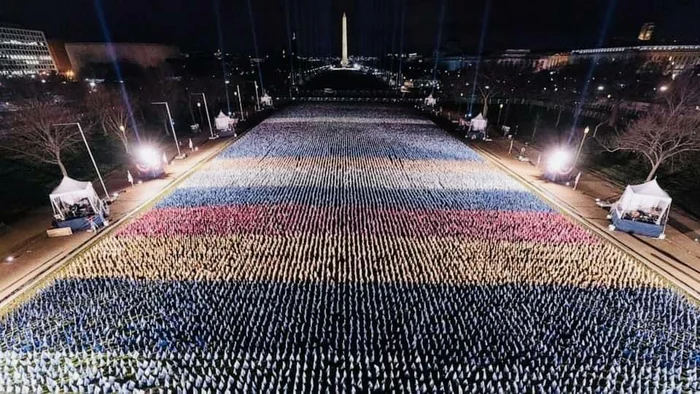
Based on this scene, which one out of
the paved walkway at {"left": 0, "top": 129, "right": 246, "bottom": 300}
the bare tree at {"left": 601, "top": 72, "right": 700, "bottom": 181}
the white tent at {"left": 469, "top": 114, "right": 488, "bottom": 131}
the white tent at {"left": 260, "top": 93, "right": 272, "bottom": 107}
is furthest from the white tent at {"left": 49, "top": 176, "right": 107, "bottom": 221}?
the white tent at {"left": 260, "top": 93, "right": 272, "bottom": 107}

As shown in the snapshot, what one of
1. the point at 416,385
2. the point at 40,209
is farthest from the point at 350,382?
the point at 40,209

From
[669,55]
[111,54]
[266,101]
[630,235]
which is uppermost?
[669,55]

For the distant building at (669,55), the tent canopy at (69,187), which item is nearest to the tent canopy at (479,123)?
the tent canopy at (69,187)

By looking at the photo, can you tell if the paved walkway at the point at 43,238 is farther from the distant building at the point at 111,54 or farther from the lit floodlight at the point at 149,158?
the distant building at the point at 111,54

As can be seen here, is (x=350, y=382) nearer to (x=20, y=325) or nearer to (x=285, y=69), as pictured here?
(x=20, y=325)

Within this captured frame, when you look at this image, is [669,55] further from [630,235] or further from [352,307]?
[352,307]

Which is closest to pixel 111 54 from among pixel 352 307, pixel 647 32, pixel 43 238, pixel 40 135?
pixel 40 135
